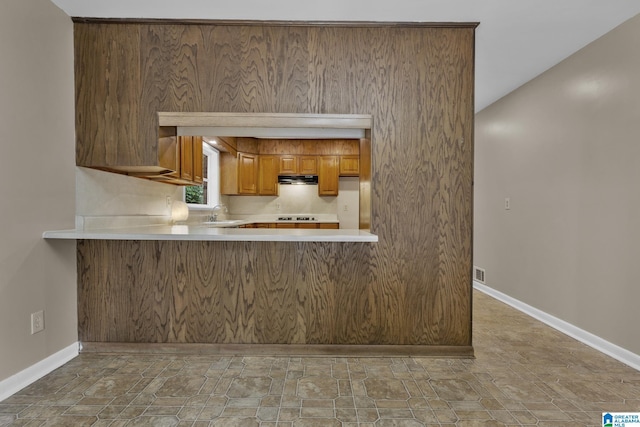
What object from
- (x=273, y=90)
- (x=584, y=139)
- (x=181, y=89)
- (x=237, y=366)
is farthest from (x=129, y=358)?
(x=584, y=139)

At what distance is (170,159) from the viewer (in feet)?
8.39

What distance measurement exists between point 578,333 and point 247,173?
14.9ft

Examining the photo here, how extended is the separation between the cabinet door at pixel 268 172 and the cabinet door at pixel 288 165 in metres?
0.07

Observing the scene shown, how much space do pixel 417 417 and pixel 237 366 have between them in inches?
46.4

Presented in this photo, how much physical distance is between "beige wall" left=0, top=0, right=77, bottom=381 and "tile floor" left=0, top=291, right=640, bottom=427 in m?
0.32

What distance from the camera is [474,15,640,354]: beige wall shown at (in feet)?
7.59

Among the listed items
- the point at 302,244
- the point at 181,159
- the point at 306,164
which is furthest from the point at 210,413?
the point at 306,164

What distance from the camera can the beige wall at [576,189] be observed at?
231cm

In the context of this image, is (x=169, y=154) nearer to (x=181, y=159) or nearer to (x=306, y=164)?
(x=181, y=159)

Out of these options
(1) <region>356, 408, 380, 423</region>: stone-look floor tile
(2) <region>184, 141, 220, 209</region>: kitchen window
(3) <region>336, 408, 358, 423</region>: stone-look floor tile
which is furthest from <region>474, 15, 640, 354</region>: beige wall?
(2) <region>184, 141, 220, 209</region>: kitchen window

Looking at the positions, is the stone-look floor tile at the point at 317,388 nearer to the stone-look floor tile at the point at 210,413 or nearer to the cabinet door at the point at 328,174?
the stone-look floor tile at the point at 210,413

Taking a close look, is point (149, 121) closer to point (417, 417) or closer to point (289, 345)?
point (289, 345)

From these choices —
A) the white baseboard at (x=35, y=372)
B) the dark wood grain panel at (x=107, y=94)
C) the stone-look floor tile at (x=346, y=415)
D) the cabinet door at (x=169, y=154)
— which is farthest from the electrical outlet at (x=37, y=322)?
the stone-look floor tile at (x=346, y=415)

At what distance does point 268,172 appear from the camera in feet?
18.2
